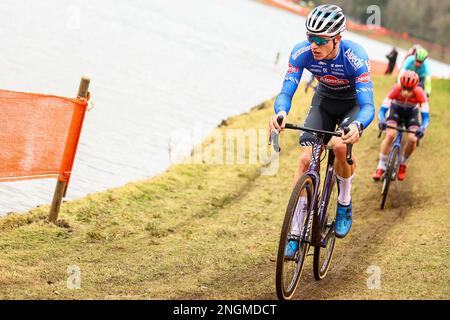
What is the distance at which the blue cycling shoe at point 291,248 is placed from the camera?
6.84m

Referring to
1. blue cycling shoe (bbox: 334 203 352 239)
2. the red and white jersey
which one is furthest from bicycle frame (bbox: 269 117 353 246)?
the red and white jersey

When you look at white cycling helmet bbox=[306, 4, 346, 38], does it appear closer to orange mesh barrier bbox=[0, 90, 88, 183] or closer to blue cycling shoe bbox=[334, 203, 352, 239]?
blue cycling shoe bbox=[334, 203, 352, 239]

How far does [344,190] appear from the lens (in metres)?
7.91

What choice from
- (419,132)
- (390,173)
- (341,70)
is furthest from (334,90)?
(419,132)

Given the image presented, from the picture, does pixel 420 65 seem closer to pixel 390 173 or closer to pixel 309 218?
pixel 390 173

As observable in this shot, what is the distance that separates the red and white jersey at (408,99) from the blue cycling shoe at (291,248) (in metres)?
6.41

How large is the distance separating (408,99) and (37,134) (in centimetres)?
692

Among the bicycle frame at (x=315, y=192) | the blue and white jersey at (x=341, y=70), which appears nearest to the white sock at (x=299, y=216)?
the bicycle frame at (x=315, y=192)

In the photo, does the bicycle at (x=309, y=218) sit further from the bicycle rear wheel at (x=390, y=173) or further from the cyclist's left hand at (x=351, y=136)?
the bicycle rear wheel at (x=390, y=173)

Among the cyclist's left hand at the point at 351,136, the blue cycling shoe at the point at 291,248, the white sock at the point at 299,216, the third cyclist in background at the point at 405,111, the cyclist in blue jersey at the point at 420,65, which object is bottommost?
the blue cycling shoe at the point at 291,248

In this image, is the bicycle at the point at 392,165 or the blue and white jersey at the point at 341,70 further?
the bicycle at the point at 392,165

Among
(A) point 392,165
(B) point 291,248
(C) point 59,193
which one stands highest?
(A) point 392,165
